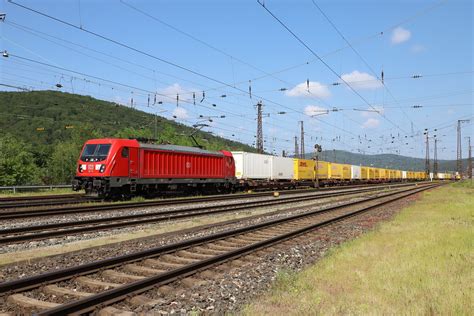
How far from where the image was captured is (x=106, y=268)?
795cm

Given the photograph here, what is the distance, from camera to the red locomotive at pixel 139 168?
76.3 feet

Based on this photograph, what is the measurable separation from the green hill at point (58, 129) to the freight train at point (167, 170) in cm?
2409

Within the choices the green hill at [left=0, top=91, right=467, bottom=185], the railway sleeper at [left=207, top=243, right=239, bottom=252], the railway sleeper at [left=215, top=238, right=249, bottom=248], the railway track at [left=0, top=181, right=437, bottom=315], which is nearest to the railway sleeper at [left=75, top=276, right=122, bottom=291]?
the railway track at [left=0, top=181, right=437, bottom=315]

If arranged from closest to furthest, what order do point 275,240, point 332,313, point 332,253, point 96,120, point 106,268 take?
point 332,313, point 106,268, point 332,253, point 275,240, point 96,120

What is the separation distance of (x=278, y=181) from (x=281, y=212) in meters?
24.7

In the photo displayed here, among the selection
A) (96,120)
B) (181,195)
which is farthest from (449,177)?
(181,195)

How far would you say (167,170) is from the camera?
2767cm

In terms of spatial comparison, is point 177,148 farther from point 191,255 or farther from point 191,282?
point 191,282

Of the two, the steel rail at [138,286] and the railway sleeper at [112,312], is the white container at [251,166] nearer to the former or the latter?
the steel rail at [138,286]

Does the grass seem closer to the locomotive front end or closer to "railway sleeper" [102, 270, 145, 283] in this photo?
"railway sleeper" [102, 270, 145, 283]

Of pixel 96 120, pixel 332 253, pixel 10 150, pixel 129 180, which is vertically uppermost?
pixel 96 120

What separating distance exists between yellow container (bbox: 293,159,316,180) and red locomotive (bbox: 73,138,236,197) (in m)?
17.6

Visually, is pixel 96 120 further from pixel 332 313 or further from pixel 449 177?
pixel 449 177

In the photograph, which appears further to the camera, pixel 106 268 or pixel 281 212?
pixel 281 212
